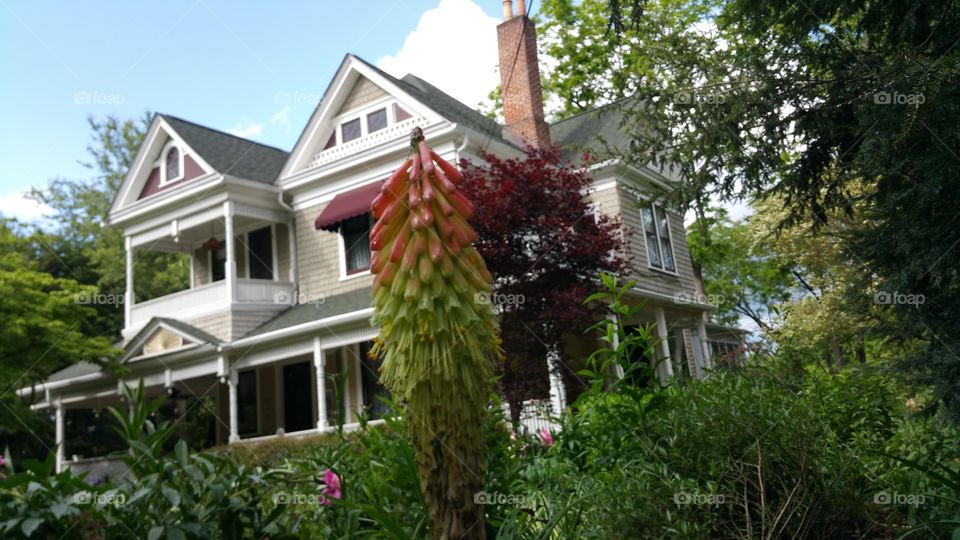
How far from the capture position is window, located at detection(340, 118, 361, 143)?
19.8 m

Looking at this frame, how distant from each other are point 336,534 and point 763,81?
6091 mm

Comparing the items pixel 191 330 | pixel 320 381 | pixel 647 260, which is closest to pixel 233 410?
pixel 191 330

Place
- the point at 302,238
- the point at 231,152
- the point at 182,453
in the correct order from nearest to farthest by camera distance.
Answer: the point at 182,453, the point at 302,238, the point at 231,152

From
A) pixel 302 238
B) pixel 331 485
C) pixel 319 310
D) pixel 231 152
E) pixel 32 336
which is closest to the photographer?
pixel 331 485

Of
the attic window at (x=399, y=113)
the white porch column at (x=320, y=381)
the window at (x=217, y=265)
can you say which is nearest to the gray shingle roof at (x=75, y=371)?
the window at (x=217, y=265)

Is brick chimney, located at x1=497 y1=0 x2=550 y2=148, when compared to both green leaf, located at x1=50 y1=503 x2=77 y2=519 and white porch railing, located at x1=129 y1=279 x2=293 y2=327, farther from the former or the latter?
green leaf, located at x1=50 y1=503 x2=77 y2=519

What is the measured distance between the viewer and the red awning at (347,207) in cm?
1773

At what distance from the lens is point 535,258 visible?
1332 centimetres

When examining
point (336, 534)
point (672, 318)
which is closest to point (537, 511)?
point (336, 534)

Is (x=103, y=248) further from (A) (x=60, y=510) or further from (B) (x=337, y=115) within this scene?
(A) (x=60, y=510)

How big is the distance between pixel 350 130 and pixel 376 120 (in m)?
0.86

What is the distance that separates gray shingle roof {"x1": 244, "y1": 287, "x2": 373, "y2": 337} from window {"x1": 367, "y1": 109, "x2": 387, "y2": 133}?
426 centimetres

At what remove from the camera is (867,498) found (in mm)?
3896

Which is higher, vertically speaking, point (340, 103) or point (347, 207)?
point (340, 103)
